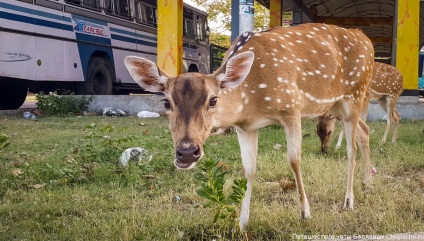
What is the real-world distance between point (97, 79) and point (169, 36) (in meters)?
3.43

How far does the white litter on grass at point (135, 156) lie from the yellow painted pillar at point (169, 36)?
6277 mm

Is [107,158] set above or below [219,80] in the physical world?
below

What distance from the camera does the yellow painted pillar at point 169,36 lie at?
12508 mm

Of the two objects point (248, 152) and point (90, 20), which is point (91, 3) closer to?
point (90, 20)

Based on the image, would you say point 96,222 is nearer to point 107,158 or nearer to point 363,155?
point 107,158

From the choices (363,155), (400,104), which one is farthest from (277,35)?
(400,104)

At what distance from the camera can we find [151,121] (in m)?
11.3

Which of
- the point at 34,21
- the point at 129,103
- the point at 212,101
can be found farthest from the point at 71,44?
the point at 212,101

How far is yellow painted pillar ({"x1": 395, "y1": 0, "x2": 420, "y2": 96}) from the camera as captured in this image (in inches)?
471

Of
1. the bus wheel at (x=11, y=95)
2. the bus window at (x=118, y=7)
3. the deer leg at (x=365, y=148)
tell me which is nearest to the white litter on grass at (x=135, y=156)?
the deer leg at (x=365, y=148)

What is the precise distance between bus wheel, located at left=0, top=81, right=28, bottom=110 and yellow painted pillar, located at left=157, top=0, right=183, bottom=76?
12.6ft

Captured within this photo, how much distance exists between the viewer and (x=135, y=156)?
623 centimetres

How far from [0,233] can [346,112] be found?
10.1 feet

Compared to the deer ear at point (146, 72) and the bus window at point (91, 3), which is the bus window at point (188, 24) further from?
the deer ear at point (146, 72)
